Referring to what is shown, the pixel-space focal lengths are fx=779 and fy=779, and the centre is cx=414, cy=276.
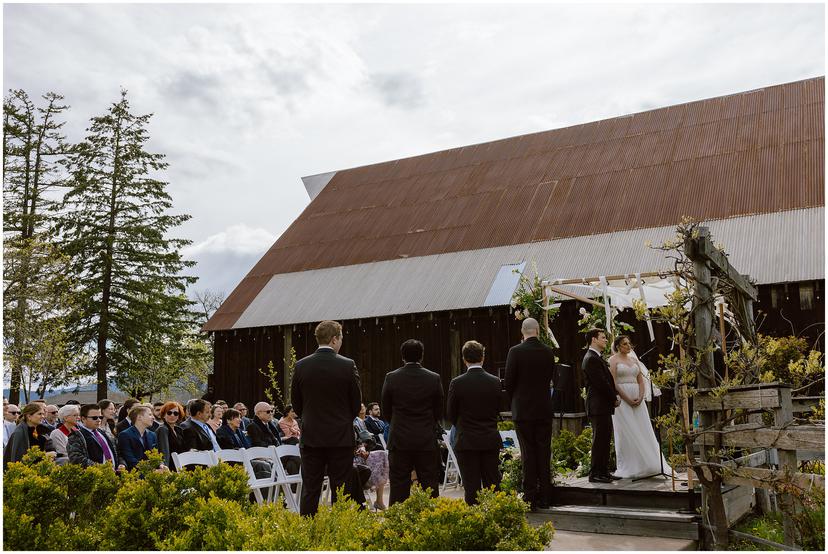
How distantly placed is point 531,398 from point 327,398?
2273 millimetres

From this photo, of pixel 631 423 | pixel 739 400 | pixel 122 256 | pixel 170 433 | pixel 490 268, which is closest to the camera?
pixel 739 400

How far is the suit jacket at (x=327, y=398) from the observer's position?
6312 millimetres

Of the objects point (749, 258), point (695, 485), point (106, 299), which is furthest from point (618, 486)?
point (106, 299)

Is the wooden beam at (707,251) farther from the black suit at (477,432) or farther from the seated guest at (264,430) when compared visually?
the seated guest at (264,430)

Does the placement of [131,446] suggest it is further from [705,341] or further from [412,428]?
[705,341]

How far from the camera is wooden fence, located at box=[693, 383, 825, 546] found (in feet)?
17.5

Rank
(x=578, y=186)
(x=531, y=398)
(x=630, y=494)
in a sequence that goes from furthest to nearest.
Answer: (x=578, y=186), (x=630, y=494), (x=531, y=398)

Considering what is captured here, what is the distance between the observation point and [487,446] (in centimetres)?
692

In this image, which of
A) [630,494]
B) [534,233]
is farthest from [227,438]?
[534,233]

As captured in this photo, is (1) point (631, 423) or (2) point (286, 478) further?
(1) point (631, 423)

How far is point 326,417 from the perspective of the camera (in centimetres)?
633

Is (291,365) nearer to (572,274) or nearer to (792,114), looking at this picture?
(572,274)

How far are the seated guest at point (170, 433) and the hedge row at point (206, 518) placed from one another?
1.90 m

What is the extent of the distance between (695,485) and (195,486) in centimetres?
470
